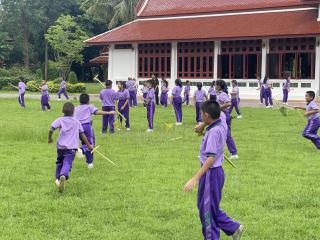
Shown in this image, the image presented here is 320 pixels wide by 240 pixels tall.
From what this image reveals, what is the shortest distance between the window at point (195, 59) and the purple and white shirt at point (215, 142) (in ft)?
88.7

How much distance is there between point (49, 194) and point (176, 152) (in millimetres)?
4694

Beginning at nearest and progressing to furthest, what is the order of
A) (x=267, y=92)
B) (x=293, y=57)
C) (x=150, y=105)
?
(x=150, y=105), (x=267, y=92), (x=293, y=57)

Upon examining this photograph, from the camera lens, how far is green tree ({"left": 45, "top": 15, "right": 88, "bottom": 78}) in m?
50.3

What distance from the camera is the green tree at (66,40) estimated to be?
50319 millimetres

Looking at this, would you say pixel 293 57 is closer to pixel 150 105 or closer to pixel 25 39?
pixel 150 105

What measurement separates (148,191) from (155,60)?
26.3m

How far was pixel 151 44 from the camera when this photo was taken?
112 feet

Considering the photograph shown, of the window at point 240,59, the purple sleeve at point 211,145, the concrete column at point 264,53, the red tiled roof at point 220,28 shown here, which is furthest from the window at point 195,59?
the purple sleeve at point 211,145

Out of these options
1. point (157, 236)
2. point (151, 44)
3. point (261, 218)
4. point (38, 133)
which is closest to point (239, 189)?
point (261, 218)

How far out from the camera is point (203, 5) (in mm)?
34688

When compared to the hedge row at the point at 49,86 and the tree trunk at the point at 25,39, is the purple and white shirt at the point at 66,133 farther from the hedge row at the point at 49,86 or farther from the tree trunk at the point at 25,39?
the tree trunk at the point at 25,39

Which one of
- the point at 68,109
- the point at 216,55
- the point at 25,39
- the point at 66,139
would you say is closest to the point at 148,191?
the point at 66,139

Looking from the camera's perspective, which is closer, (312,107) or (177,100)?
(312,107)

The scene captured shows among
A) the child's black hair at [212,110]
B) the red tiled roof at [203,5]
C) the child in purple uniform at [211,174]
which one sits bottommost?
the child in purple uniform at [211,174]
